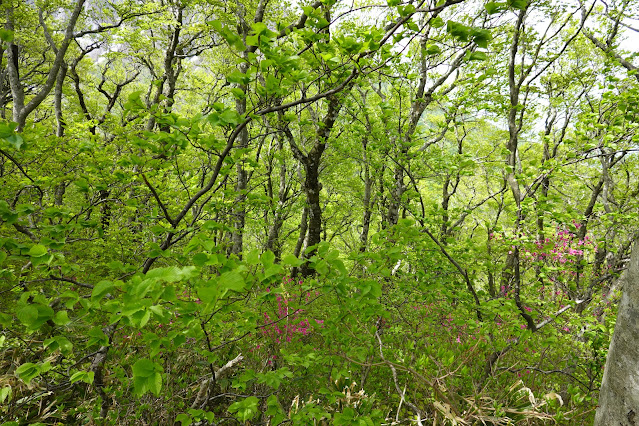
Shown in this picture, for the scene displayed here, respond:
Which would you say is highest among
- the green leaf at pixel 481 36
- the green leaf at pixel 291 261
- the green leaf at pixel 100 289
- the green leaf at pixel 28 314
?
the green leaf at pixel 481 36

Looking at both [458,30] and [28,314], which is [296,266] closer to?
[28,314]

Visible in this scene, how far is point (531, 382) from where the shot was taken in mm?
3697

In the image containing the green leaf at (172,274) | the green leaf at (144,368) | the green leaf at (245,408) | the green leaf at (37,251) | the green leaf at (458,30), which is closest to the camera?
the green leaf at (172,274)

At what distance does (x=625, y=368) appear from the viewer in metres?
1.41

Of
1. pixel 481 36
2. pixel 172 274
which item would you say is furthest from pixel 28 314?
pixel 481 36

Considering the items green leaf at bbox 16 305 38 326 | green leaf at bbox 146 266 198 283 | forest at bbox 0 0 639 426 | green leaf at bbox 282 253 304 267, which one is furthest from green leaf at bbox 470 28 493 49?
green leaf at bbox 16 305 38 326

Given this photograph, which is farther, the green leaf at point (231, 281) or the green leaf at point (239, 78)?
Result: the green leaf at point (239, 78)

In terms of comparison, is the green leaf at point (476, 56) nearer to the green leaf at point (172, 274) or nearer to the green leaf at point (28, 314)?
the green leaf at point (172, 274)

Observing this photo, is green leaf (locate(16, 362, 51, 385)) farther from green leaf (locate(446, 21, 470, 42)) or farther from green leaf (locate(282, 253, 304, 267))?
green leaf (locate(446, 21, 470, 42))

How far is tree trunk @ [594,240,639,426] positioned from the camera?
137 cm

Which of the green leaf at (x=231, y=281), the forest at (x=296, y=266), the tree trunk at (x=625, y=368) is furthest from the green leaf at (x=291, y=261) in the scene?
the tree trunk at (x=625, y=368)

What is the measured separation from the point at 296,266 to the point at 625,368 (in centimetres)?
165

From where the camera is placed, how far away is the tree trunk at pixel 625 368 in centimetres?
137

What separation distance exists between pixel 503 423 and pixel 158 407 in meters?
3.15
